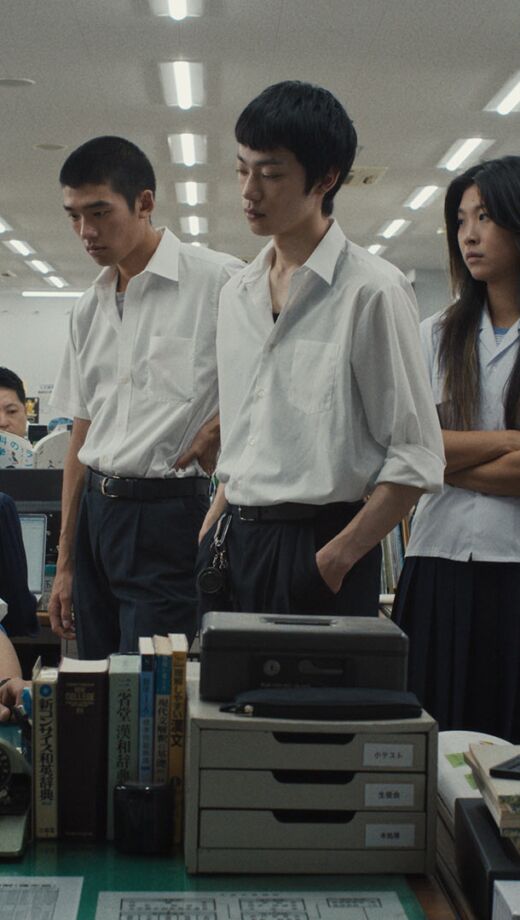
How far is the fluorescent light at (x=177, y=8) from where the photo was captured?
21.9ft

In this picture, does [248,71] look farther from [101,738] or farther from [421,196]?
[101,738]

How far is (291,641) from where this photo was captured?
131 centimetres

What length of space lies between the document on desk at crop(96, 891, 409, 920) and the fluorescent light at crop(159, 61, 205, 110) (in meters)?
7.44

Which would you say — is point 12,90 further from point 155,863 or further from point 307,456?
point 155,863

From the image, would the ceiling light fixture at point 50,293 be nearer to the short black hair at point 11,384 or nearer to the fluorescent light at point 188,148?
the fluorescent light at point 188,148

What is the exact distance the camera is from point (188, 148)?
10.2m

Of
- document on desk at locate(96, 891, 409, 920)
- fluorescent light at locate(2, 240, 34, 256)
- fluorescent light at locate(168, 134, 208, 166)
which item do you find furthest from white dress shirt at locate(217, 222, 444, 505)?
fluorescent light at locate(2, 240, 34, 256)

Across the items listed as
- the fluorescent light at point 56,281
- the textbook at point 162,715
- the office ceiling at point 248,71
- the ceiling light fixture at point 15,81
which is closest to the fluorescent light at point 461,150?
the office ceiling at point 248,71

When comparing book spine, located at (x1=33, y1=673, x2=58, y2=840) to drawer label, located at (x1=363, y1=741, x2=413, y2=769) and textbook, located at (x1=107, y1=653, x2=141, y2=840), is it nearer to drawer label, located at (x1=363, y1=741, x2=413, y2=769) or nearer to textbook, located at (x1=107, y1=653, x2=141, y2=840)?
textbook, located at (x1=107, y1=653, x2=141, y2=840)

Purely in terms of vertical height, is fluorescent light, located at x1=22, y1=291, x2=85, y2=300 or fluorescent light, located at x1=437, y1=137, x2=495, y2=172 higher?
fluorescent light, located at x1=437, y1=137, x2=495, y2=172

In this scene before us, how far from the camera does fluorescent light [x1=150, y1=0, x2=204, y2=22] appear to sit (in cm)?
668

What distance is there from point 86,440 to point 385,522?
1048 mm

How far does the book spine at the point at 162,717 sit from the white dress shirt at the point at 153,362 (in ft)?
3.68

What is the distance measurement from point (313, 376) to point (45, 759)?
2.62ft
